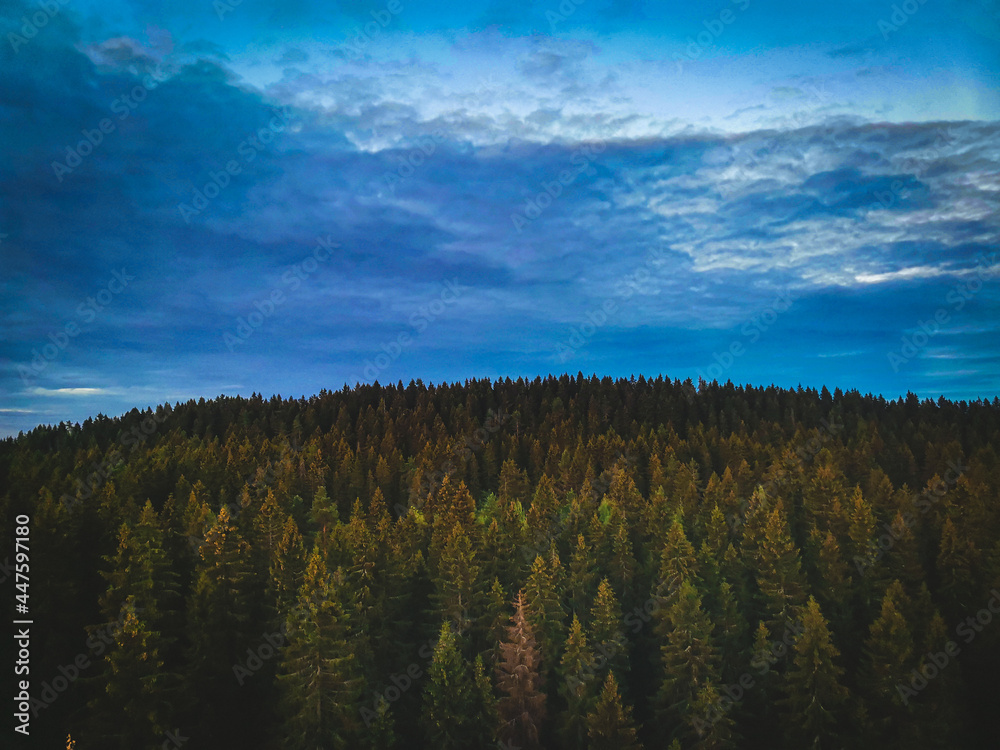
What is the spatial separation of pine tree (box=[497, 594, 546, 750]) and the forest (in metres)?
0.13

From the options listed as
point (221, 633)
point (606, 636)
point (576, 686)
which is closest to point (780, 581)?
point (606, 636)

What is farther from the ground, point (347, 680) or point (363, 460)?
point (363, 460)

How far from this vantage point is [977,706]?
45.5 m

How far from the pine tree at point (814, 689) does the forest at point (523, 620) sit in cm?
15

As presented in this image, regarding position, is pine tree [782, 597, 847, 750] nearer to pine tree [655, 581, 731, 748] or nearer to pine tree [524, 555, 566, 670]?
pine tree [655, 581, 731, 748]

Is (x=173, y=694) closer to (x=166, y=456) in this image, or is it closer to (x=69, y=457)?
(x=166, y=456)

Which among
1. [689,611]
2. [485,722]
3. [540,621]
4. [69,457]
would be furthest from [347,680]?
[69,457]

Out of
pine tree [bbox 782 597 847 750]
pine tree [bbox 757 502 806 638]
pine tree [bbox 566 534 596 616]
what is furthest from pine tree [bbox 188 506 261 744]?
pine tree [bbox 757 502 806 638]

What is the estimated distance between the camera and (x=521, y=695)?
4081 centimetres

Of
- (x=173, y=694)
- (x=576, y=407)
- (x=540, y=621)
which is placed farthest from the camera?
(x=576, y=407)

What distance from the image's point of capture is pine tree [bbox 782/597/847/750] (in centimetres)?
3981

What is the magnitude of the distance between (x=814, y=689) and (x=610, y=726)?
531 inches

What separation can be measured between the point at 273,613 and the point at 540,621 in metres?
19.1

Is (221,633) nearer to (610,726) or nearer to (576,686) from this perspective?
(576,686)
